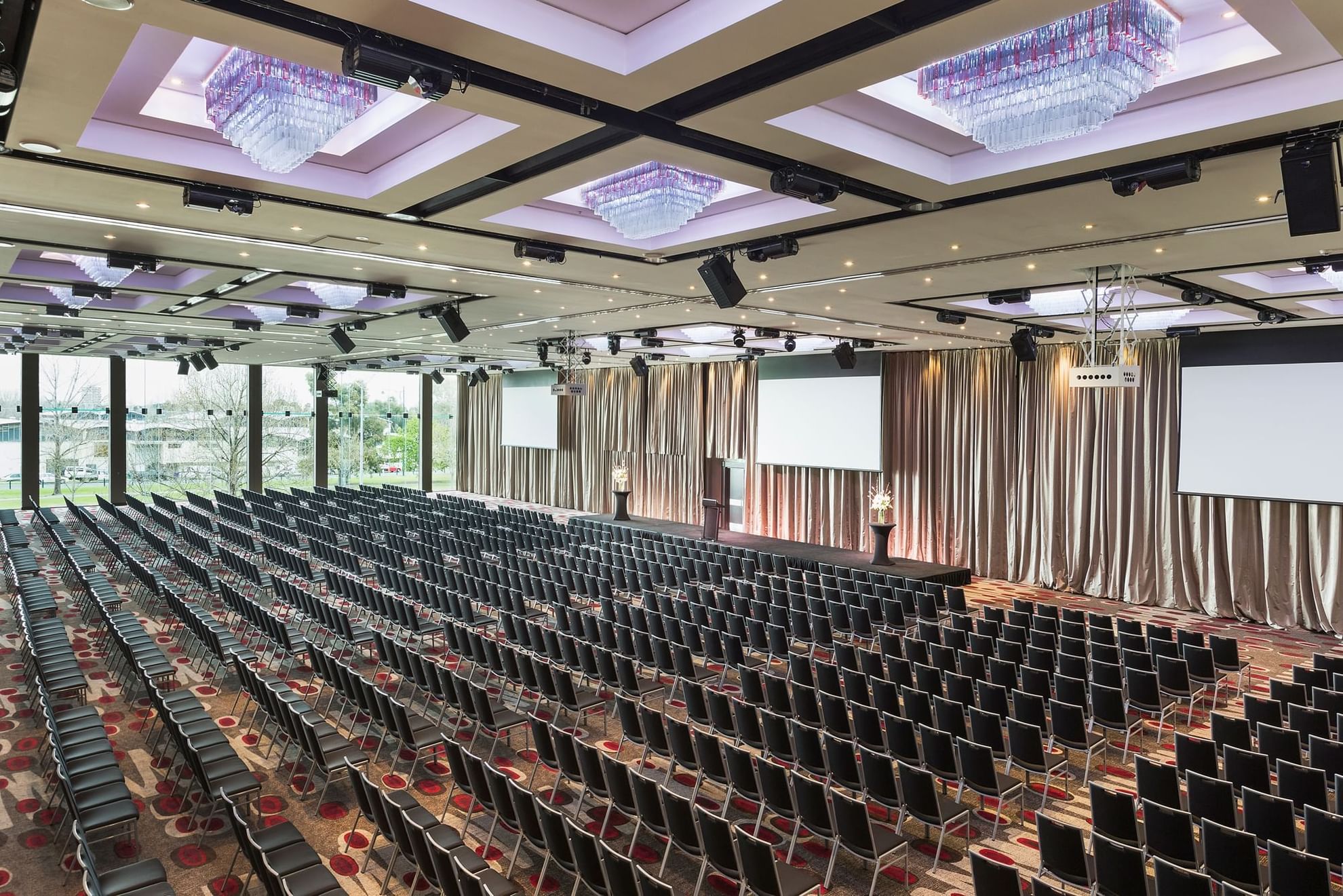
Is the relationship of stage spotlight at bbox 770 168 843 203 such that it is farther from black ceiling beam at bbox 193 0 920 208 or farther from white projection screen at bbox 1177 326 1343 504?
white projection screen at bbox 1177 326 1343 504

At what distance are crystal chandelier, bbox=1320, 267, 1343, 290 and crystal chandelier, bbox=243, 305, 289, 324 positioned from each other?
13.4 meters

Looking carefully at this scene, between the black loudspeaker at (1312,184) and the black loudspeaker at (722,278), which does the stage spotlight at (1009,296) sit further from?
the black loudspeaker at (1312,184)

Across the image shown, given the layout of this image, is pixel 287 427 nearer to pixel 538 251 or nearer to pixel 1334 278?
pixel 538 251

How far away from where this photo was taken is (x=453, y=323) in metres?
11.0

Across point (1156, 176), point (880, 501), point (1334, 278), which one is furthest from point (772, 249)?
point (880, 501)

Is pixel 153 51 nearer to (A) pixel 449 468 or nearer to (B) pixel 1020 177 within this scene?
(B) pixel 1020 177

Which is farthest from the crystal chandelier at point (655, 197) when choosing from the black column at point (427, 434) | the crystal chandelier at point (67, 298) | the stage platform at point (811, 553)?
the black column at point (427, 434)

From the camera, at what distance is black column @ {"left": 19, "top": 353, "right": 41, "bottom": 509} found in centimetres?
2150

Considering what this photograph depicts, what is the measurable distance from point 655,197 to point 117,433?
23094 millimetres

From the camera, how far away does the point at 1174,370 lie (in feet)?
43.1

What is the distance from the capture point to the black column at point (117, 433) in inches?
898

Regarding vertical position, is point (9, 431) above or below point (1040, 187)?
below

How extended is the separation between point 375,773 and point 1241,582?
1286 centimetres

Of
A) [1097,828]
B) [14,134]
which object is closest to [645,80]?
[14,134]
